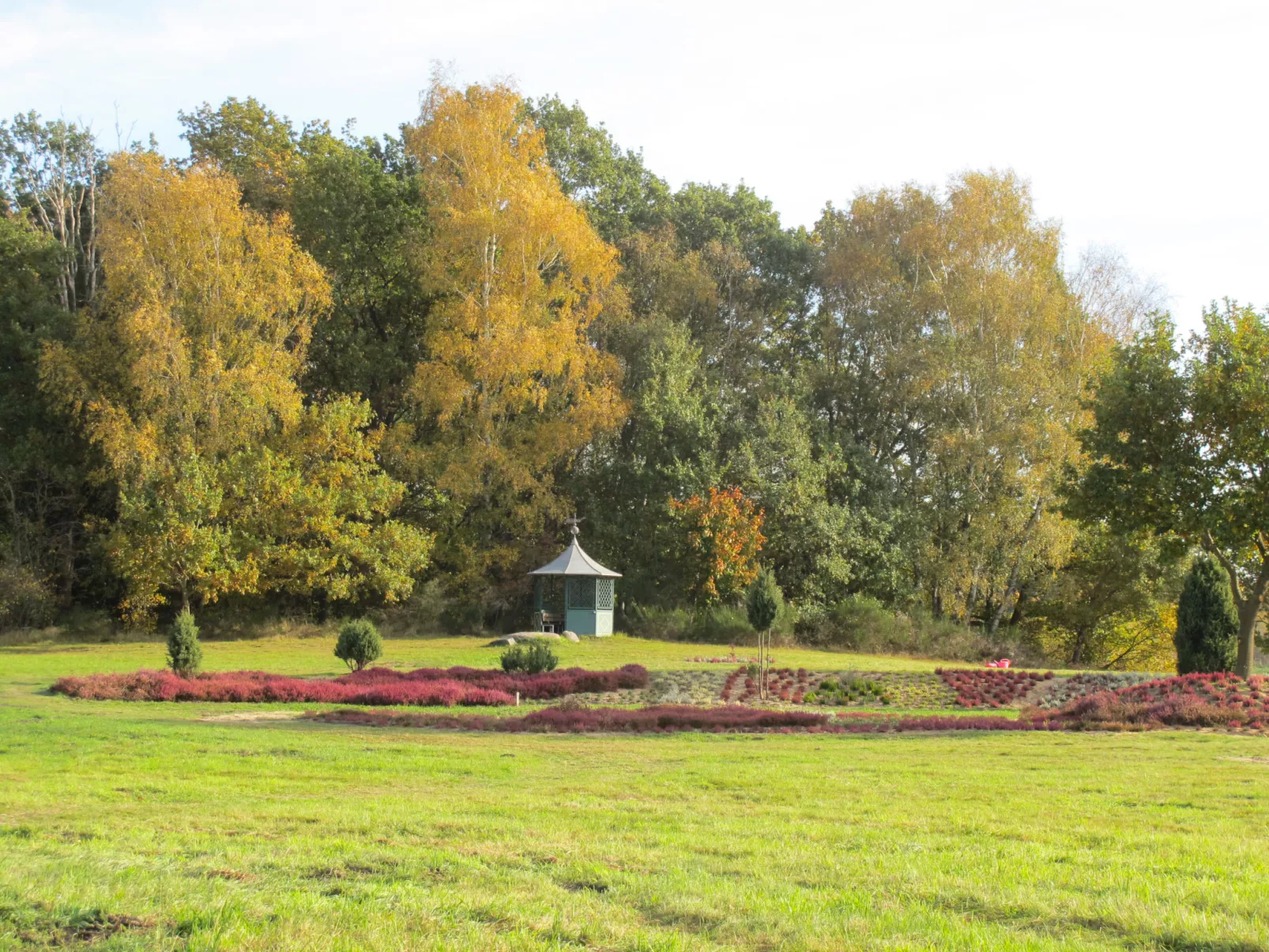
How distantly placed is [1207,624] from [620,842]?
18.7 metres

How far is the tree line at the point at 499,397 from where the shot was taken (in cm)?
3359

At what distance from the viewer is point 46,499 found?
36719 mm

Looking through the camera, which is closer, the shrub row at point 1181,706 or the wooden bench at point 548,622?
the shrub row at point 1181,706

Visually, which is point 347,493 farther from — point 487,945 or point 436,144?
point 487,945

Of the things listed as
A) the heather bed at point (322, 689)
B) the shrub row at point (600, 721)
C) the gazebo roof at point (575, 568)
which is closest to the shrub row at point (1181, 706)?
the shrub row at point (600, 721)

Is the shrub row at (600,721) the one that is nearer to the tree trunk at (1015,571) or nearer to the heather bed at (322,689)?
the heather bed at (322,689)

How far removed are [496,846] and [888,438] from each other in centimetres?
3796

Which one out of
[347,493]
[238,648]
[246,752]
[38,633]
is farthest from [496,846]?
[38,633]

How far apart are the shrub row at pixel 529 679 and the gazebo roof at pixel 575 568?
10975mm

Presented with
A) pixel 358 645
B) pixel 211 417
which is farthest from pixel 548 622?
pixel 211 417

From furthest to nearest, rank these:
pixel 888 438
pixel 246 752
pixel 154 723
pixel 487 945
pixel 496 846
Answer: pixel 888 438
pixel 154 723
pixel 246 752
pixel 496 846
pixel 487 945

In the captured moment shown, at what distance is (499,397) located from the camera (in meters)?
36.8

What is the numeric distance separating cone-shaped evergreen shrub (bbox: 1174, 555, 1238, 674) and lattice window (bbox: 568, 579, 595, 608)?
16.9m

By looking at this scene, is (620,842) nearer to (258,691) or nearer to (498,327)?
(258,691)
